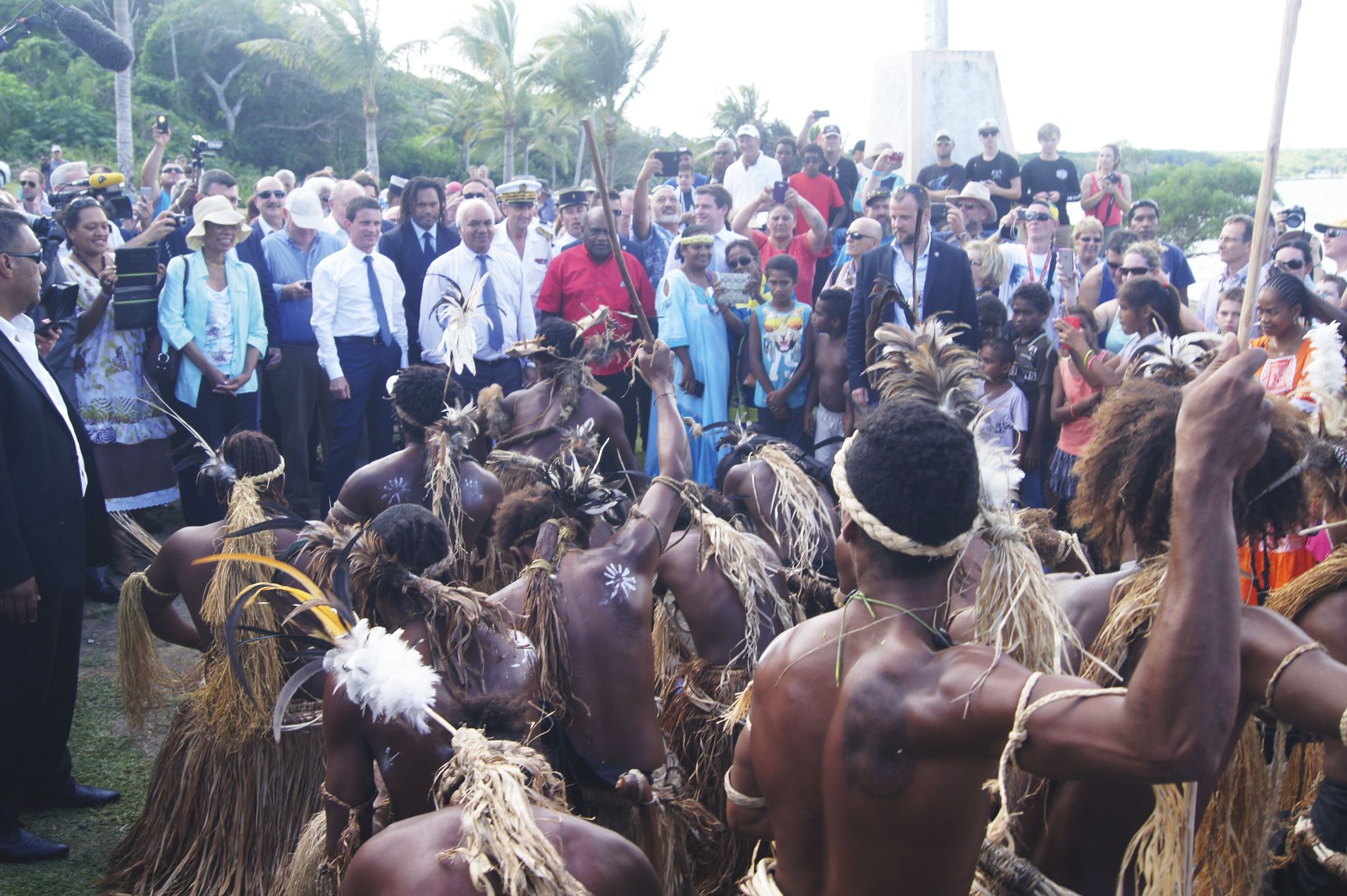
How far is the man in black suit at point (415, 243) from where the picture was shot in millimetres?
8828

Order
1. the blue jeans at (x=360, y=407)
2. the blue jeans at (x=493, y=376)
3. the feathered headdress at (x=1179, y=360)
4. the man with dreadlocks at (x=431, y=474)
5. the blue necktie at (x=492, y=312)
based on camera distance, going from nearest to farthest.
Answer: the feathered headdress at (x=1179, y=360), the man with dreadlocks at (x=431, y=474), the blue jeans at (x=360, y=407), the blue jeans at (x=493, y=376), the blue necktie at (x=492, y=312)

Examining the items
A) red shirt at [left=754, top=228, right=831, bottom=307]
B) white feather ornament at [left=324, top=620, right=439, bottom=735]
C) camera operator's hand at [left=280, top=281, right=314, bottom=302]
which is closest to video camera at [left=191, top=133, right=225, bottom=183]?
camera operator's hand at [left=280, top=281, right=314, bottom=302]

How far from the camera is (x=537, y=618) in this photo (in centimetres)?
361

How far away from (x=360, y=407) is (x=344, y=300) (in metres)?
0.80

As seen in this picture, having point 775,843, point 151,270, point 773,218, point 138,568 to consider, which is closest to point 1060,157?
point 773,218

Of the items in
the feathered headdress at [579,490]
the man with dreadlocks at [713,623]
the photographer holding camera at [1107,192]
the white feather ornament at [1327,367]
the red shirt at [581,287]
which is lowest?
the man with dreadlocks at [713,623]

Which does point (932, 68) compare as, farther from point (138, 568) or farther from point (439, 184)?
point (138, 568)

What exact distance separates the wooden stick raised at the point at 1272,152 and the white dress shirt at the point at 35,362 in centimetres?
440

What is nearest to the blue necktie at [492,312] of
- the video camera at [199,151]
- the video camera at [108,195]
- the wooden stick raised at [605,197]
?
the video camera at [108,195]

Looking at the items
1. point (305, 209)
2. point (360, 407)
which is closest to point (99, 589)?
point (360, 407)

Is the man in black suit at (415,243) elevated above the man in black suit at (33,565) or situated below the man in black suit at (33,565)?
above

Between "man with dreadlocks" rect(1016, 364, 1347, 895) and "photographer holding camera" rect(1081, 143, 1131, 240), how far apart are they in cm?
895

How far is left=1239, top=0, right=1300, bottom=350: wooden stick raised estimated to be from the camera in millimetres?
2041

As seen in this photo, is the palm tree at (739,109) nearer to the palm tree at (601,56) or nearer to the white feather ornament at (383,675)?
the palm tree at (601,56)
